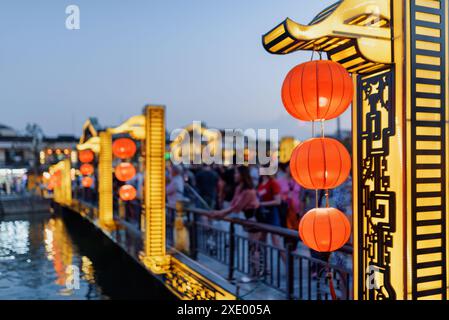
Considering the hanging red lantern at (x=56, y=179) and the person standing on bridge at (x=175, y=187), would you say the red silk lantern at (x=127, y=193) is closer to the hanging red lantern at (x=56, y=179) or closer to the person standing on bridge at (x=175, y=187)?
the person standing on bridge at (x=175, y=187)

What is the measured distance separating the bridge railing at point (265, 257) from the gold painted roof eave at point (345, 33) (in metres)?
1.70

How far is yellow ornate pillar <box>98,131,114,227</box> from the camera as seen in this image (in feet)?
45.8

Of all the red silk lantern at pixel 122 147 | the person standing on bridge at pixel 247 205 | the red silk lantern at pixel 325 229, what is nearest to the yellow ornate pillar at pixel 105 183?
the red silk lantern at pixel 122 147

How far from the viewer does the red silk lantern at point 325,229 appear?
3.21 m

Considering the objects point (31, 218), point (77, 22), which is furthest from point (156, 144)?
point (31, 218)

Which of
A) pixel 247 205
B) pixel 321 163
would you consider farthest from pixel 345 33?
A: pixel 247 205

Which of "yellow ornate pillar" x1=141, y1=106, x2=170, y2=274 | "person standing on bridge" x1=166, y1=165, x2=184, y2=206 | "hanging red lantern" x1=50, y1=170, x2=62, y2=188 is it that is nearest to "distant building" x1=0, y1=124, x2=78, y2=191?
"hanging red lantern" x1=50, y1=170, x2=62, y2=188

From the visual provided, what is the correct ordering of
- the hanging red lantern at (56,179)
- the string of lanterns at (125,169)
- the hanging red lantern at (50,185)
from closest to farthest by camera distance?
the string of lanterns at (125,169) → the hanging red lantern at (56,179) → the hanging red lantern at (50,185)

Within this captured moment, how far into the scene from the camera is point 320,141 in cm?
313

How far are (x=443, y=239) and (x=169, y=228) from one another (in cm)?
716

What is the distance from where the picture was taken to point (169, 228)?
32.0 ft
